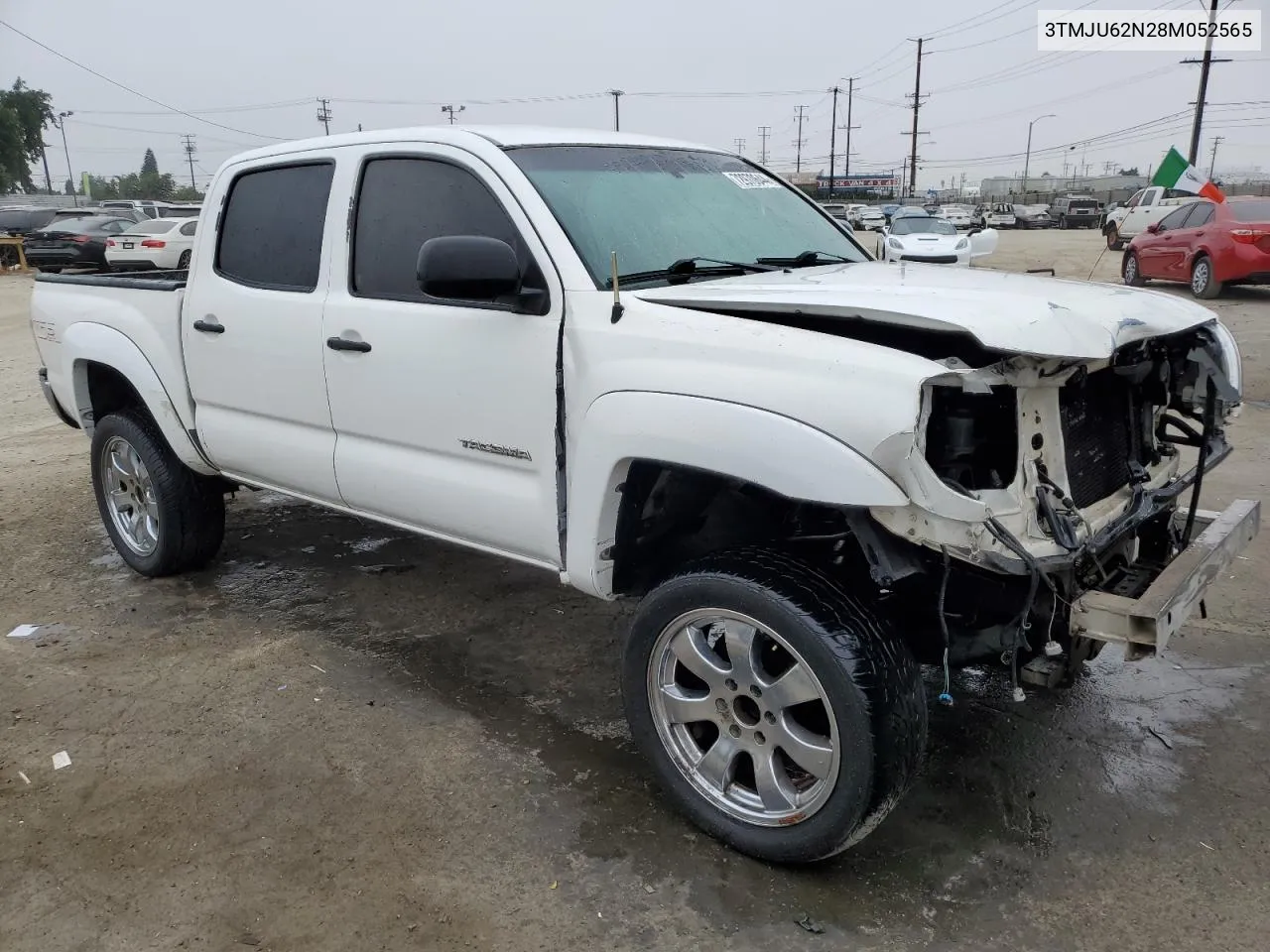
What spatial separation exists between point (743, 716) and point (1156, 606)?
3.55 ft

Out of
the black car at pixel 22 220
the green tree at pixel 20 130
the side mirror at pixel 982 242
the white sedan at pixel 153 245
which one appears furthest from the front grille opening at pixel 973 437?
the green tree at pixel 20 130

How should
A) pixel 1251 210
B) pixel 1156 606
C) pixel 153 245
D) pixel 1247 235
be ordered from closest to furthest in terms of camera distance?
pixel 1156 606
pixel 1247 235
pixel 1251 210
pixel 153 245

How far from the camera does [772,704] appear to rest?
2.69 meters

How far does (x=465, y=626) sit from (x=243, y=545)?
1.83 meters

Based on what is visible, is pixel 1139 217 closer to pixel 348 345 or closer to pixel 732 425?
pixel 348 345

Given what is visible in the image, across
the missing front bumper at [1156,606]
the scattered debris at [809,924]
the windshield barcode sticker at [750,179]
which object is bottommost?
the scattered debris at [809,924]

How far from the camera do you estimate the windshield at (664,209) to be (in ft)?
10.5

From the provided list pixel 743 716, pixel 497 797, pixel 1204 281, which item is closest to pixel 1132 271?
pixel 1204 281

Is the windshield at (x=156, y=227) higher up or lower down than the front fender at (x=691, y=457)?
higher up

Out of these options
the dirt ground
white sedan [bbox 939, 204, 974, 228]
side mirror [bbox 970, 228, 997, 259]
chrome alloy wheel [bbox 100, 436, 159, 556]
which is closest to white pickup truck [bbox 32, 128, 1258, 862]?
the dirt ground

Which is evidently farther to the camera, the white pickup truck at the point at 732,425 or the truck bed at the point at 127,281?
the truck bed at the point at 127,281

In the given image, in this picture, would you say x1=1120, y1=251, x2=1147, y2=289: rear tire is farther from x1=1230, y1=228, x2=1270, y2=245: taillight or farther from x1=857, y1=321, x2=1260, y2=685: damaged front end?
x1=857, y1=321, x2=1260, y2=685: damaged front end

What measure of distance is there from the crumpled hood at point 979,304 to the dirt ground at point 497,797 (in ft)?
4.68

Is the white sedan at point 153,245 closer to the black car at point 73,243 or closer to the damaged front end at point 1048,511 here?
the black car at point 73,243
